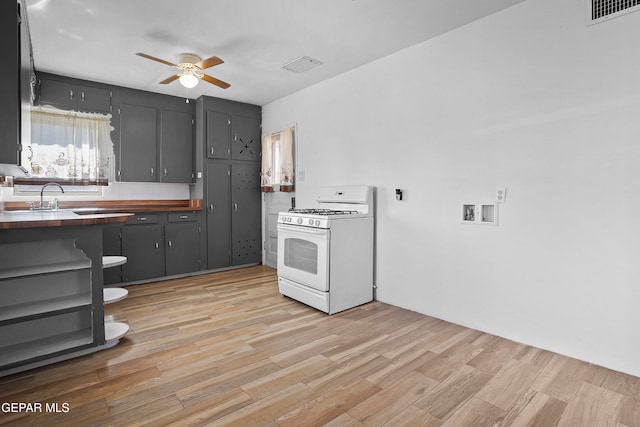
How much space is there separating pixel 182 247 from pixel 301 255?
2129 mm

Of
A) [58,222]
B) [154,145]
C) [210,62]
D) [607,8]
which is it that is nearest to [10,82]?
[58,222]

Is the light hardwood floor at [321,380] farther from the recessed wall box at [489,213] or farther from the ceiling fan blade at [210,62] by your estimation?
the ceiling fan blade at [210,62]

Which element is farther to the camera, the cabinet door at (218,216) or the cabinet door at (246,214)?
the cabinet door at (246,214)

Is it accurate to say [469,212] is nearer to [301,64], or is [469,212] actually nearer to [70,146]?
[301,64]

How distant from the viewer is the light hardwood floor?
5.72 ft

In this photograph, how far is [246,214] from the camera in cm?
543

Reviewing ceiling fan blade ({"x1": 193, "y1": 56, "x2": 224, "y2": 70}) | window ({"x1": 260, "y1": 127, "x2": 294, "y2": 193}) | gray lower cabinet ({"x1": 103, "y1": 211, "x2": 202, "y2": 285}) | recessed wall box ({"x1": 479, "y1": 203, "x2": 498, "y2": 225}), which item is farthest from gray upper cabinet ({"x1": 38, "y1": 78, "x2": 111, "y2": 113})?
recessed wall box ({"x1": 479, "y1": 203, "x2": 498, "y2": 225})

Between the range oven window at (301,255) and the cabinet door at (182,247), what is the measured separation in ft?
5.93

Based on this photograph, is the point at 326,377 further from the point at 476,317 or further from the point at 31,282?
the point at 31,282

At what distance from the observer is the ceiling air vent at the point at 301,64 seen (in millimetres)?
3672

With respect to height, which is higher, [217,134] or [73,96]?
[73,96]

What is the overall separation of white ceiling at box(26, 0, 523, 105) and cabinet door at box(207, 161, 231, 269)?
1.52 metres

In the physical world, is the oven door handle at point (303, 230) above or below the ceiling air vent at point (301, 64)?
below

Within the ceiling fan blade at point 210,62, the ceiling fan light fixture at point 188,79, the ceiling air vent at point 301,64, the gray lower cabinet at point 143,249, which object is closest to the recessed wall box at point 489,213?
the ceiling air vent at point 301,64
